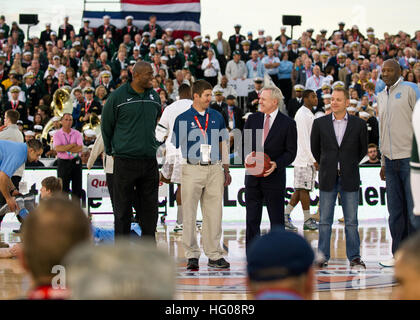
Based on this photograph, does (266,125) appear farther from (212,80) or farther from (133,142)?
(212,80)

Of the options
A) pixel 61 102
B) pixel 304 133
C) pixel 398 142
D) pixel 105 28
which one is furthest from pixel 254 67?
pixel 398 142

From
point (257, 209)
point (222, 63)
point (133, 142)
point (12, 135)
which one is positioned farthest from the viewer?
point (222, 63)

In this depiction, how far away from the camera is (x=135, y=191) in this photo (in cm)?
859

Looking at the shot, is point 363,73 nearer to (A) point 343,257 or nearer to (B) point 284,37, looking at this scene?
(B) point 284,37

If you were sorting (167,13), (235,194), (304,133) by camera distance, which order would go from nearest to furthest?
1. (304,133)
2. (235,194)
3. (167,13)

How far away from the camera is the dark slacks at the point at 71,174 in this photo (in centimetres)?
1322

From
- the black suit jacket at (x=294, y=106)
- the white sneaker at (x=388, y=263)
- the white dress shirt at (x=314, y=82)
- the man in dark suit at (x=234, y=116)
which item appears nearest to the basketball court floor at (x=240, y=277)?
the white sneaker at (x=388, y=263)

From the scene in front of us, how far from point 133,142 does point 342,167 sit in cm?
255

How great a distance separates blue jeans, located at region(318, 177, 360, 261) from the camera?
29.0ft

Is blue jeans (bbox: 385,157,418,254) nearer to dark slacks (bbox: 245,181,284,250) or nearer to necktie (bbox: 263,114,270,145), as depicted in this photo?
dark slacks (bbox: 245,181,284,250)

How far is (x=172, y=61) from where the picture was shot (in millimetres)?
21547

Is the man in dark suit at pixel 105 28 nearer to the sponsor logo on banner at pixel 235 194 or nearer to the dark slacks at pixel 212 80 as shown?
the dark slacks at pixel 212 80

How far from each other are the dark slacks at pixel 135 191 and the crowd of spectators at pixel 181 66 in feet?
27.8
